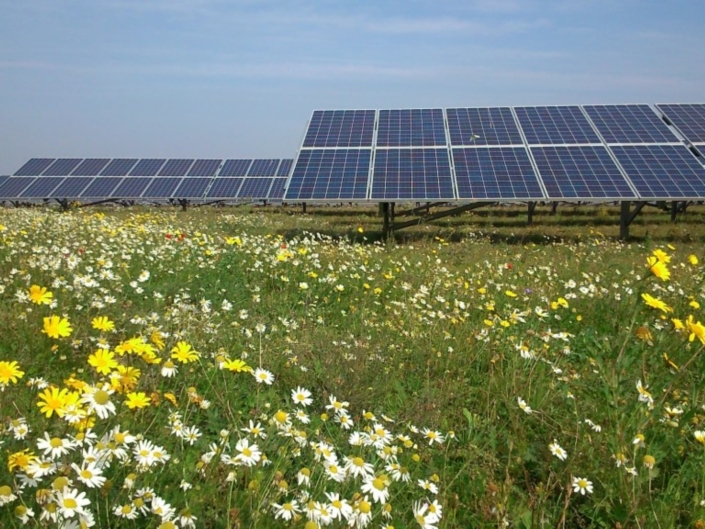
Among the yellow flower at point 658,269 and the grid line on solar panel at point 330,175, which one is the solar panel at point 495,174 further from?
the yellow flower at point 658,269

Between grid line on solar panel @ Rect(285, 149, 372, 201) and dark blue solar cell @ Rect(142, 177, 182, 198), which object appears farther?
dark blue solar cell @ Rect(142, 177, 182, 198)

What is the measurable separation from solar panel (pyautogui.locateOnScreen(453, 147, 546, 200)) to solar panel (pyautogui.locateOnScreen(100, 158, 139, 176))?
19218mm

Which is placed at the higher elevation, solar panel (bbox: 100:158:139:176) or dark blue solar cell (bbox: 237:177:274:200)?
solar panel (bbox: 100:158:139:176)

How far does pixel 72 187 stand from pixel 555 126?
63.2ft

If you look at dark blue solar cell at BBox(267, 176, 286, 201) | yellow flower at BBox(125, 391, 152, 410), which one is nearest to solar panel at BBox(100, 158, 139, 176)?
dark blue solar cell at BBox(267, 176, 286, 201)

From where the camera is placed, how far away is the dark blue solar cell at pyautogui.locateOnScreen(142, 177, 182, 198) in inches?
978

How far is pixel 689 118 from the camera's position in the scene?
16688mm

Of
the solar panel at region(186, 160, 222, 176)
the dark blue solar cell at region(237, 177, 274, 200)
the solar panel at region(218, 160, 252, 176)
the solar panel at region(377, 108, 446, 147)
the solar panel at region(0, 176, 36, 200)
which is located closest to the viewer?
the solar panel at region(377, 108, 446, 147)

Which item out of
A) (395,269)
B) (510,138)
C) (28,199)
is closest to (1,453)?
(395,269)

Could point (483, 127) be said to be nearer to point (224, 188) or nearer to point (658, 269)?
point (658, 269)

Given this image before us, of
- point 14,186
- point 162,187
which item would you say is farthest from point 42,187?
point 162,187

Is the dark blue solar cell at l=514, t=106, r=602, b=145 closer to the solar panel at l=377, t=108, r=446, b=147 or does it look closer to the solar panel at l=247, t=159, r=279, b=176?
the solar panel at l=377, t=108, r=446, b=147

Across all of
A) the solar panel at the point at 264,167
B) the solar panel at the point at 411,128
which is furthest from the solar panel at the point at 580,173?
the solar panel at the point at 264,167

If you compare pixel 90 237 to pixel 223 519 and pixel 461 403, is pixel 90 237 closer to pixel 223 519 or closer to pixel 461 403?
pixel 461 403
